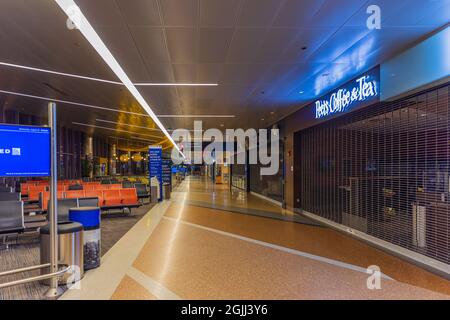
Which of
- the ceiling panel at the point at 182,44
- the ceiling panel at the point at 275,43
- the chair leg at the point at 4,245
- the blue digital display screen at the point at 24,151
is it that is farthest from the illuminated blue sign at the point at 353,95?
the chair leg at the point at 4,245

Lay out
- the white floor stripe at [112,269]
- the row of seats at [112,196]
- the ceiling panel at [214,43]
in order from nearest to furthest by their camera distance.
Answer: the white floor stripe at [112,269]
the ceiling panel at [214,43]
the row of seats at [112,196]

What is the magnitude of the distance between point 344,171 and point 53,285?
6.37 meters

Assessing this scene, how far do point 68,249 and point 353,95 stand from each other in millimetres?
5963

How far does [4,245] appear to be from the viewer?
5.75 meters

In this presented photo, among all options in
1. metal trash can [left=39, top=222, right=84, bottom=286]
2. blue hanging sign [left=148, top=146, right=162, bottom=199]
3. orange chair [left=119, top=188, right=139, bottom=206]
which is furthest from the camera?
blue hanging sign [left=148, top=146, right=162, bottom=199]

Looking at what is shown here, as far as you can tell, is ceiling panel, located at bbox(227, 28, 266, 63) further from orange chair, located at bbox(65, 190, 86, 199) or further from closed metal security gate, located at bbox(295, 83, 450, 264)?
orange chair, located at bbox(65, 190, 86, 199)

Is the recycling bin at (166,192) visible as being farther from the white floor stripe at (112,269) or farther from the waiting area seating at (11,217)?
the waiting area seating at (11,217)

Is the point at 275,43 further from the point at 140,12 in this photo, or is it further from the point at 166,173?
the point at 166,173

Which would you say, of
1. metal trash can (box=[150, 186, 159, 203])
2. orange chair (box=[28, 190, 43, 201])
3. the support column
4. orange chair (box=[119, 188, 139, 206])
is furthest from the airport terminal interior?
the support column

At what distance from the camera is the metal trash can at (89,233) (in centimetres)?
439

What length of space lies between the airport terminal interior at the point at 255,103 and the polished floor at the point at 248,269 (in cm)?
3

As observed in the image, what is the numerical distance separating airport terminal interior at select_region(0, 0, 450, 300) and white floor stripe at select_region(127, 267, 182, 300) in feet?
0.09

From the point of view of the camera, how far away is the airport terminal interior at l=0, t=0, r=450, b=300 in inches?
145

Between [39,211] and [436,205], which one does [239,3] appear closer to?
[436,205]
